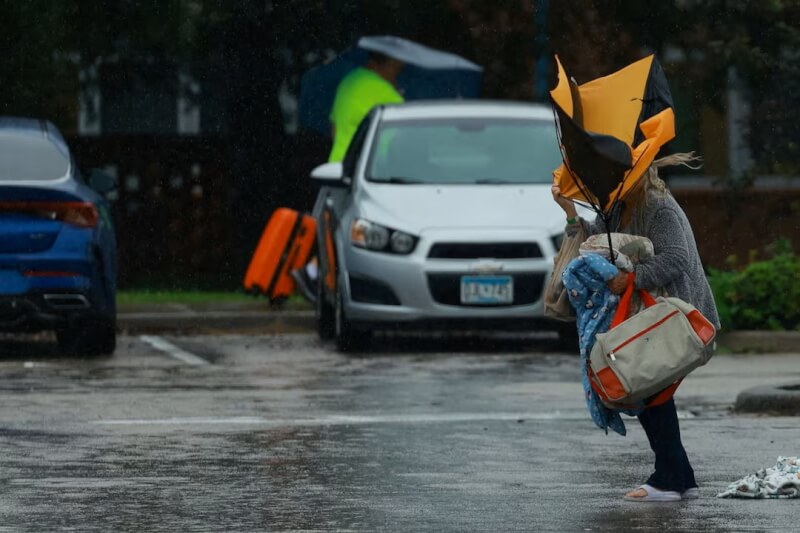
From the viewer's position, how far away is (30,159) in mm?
15484

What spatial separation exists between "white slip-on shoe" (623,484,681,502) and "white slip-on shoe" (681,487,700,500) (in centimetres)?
4

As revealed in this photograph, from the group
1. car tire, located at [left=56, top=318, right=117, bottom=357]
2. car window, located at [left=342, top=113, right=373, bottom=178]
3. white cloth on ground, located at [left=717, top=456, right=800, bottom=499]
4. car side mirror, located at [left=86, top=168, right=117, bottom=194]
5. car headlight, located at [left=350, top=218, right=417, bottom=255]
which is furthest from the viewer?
car window, located at [left=342, top=113, right=373, bottom=178]

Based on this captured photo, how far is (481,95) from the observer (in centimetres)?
2373

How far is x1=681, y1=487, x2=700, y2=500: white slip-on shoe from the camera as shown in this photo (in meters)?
8.48

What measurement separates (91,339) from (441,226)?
2.49 m

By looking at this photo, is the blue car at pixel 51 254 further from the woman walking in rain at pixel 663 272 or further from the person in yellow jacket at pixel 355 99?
the woman walking in rain at pixel 663 272

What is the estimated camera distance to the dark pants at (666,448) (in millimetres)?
8398

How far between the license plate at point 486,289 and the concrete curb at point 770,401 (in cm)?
343

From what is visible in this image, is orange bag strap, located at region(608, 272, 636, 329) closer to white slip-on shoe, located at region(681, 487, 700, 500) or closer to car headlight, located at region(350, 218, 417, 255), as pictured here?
white slip-on shoe, located at region(681, 487, 700, 500)

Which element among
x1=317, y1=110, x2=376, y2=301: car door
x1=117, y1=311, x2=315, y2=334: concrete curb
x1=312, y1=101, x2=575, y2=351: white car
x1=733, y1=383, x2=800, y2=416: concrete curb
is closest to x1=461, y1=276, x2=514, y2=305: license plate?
x1=312, y1=101, x2=575, y2=351: white car

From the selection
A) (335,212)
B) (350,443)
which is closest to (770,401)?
(350,443)

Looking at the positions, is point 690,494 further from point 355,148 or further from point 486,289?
point 355,148

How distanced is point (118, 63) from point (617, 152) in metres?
15.9

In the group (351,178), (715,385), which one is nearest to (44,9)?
(351,178)
